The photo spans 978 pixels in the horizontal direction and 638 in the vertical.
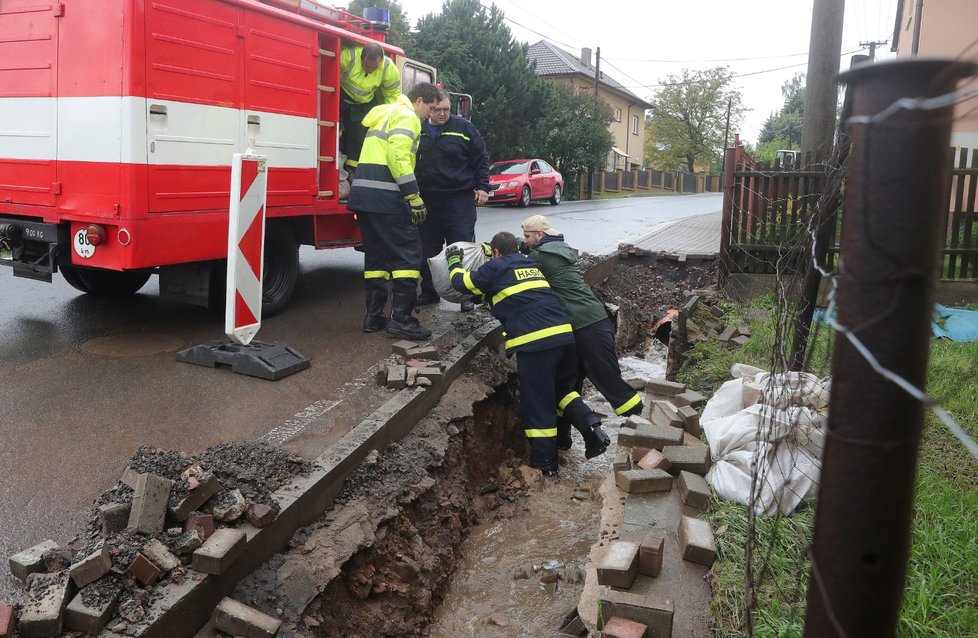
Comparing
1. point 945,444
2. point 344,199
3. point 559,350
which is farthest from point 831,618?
point 344,199

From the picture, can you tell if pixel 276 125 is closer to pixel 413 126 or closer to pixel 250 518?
pixel 413 126

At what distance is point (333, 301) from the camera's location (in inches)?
303

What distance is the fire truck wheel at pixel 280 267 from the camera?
6992 mm

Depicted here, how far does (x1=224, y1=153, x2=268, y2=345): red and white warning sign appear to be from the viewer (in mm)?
5133

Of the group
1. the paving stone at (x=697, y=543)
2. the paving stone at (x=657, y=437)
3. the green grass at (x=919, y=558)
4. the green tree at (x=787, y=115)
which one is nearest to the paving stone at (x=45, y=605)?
the green grass at (x=919, y=558)

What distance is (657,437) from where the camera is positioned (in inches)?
183

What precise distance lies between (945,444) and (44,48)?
20.5 ft

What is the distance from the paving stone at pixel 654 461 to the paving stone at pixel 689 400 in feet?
4.69

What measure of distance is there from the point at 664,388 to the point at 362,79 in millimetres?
3899

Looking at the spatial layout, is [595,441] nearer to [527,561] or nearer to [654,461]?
[527,561]

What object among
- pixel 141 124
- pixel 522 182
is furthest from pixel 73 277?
pixel 522 182

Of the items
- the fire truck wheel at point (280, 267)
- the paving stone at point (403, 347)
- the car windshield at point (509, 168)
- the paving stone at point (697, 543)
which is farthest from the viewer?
the car windshield at point (509, 168)

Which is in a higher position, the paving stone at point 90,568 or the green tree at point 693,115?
the green tree at point 693,115

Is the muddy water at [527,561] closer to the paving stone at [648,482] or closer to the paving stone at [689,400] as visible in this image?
the paving stone at [648,482]
